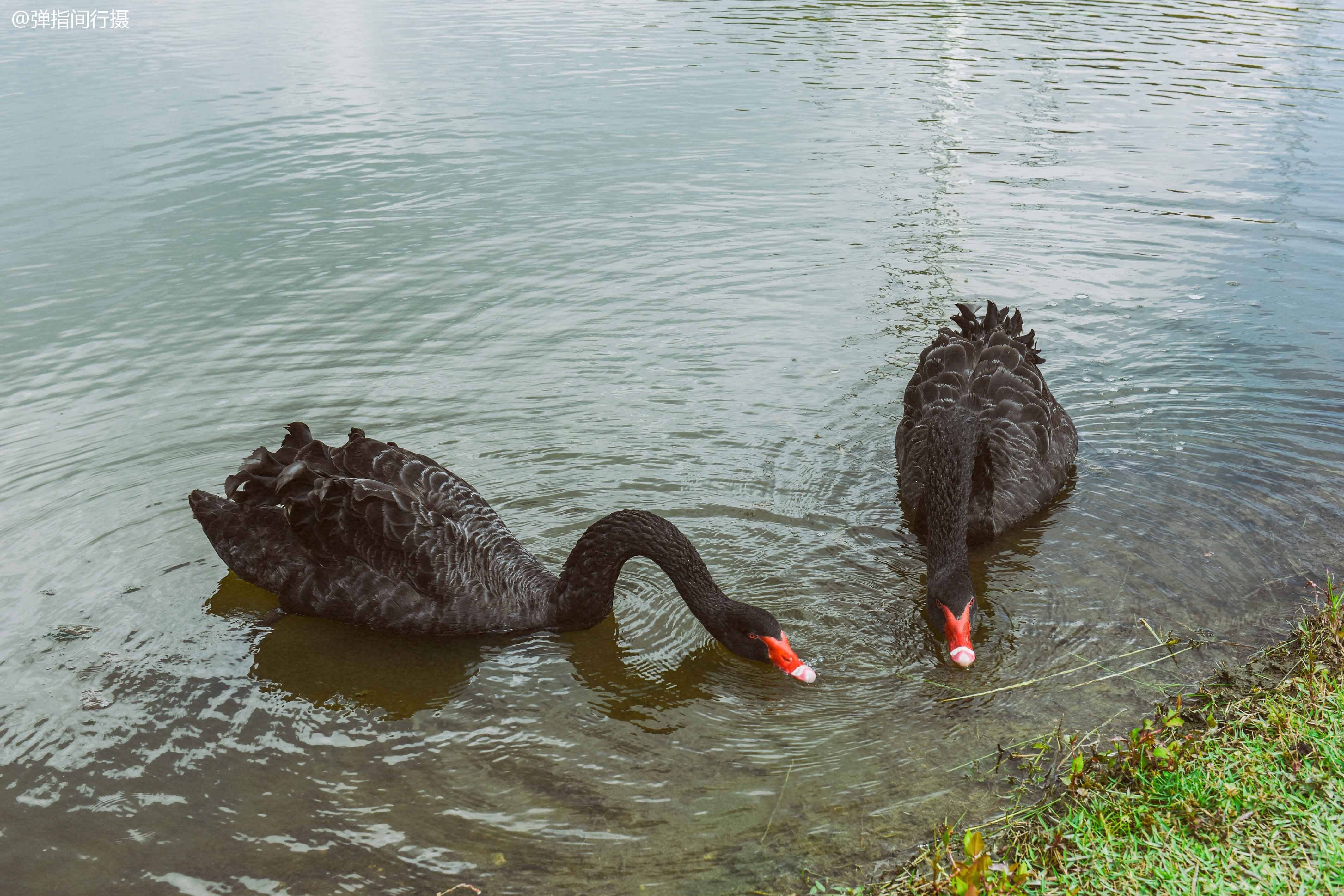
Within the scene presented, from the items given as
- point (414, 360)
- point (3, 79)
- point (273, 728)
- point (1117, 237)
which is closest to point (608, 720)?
point (273, 728)

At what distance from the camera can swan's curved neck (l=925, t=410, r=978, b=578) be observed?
5164 millimetres

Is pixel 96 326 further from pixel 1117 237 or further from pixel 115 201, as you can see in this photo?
pixel 1117 237

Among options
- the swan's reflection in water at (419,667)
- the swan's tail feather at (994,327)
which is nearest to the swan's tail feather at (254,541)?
the swan's reflection in water at (419,667)

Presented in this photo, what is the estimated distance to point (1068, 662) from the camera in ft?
15.8

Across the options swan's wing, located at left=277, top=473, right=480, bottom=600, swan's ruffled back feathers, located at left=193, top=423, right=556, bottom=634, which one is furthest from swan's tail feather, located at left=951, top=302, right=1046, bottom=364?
swan's wing, located at left=277, top=473, right=480, bottom=600

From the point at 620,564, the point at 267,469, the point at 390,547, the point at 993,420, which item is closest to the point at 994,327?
the point at 993,420

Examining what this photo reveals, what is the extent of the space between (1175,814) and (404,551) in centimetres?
350

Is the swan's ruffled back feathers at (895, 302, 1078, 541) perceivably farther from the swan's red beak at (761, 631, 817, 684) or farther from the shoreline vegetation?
the shoreline vegetation

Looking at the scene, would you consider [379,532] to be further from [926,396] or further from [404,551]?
[926,396]

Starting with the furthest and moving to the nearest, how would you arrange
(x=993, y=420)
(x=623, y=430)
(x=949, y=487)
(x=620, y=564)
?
(x=623, y=430), (x=993, y=420), (x=949, y=487), (x=620, y=564)

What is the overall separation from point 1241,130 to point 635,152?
7826mm

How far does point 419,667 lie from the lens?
16.8 ft

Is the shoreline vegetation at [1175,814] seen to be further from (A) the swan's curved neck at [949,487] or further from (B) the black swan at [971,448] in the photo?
(A) the swan's curved neck at [949,487]

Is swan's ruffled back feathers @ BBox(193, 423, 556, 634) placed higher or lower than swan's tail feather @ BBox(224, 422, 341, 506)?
lower
